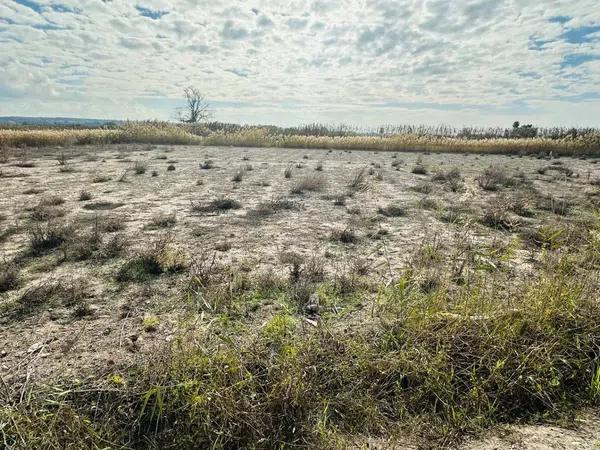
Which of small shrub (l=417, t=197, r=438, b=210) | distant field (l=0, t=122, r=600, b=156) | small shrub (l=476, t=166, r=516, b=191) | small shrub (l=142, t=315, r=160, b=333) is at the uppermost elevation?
distant field (l=0, t=122, r=600, b=156)

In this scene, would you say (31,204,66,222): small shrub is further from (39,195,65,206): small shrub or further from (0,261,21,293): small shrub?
(0,261,21,293): small shrub

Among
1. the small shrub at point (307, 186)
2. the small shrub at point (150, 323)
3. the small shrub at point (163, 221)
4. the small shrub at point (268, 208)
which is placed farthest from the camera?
the small shrub at point (307, 186)

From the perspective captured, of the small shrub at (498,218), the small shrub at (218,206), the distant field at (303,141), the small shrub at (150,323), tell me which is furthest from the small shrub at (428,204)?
the distant field at (303,141)

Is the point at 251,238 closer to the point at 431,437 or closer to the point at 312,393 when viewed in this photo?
the point at 312,393

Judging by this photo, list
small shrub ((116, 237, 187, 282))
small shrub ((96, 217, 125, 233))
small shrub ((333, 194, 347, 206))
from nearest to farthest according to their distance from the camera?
small shrub ((116, 237, 187, 282)), small shrub ((96, 217, 125, 233)), small shrub ((333, 194, 347, 206))

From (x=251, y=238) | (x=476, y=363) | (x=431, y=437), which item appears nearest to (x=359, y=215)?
(x=251, y=238)

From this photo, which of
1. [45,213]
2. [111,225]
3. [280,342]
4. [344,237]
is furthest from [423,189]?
[45,213]

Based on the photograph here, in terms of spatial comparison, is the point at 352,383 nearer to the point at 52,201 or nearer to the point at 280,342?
the point at 280,342

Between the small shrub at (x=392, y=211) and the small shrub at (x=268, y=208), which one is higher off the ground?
the small shrub at (x=392, y=211)

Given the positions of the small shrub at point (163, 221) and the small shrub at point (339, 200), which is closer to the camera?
the small shrub at point (163, 221)

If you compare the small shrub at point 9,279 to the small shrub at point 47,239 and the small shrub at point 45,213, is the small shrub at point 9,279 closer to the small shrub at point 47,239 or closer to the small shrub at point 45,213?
the small shrub at point 47,239

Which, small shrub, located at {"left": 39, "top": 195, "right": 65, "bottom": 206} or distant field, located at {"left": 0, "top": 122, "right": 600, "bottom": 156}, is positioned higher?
distant field, located at {"left": 0, "top": 122, "right": 600, "bottom": 156}

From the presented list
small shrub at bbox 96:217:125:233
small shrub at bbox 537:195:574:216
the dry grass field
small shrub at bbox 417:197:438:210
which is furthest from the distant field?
the dry grass field

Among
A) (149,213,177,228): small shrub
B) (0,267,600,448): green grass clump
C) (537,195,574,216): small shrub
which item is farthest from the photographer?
(537,195,574,216): small shrub
